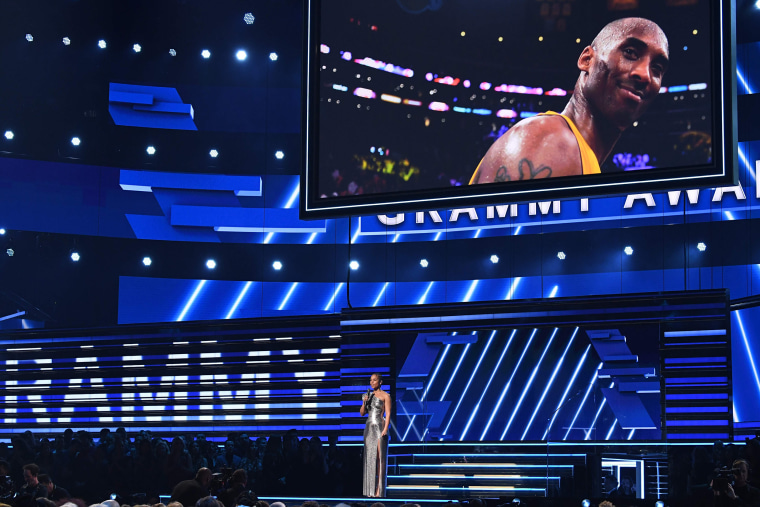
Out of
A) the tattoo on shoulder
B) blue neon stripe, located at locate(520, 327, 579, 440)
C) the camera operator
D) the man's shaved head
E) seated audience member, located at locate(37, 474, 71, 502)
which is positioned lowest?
seated audience member, located at locate(37, 474, 71, 502)

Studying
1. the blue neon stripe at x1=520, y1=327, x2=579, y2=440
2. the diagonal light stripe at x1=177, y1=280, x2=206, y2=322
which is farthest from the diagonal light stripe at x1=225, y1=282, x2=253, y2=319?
the blue neon stripe at x1=520, y1=327, x2=579, y2=440

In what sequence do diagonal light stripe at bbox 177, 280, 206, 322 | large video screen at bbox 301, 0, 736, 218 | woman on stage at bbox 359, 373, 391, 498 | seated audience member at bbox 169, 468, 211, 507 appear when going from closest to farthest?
seated audience member at bbox 169, 468, 211, 507, large video screen at bbox 301, 0, 736, 218, woman on stage at bbox 359, 373, 391, 498, diagonal light stripe at bbox 177, 280, 206, 322

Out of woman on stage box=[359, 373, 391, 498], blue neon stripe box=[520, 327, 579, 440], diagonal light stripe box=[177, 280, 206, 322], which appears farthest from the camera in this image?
diagonal light stripe box=[177, 280, 206, 322]

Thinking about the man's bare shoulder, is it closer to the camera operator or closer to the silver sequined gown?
the silver sequined gown

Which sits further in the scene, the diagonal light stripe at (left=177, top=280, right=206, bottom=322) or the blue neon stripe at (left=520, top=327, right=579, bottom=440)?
the diagonal light stripe at (left=177, top=280, right=206, bottom=322)

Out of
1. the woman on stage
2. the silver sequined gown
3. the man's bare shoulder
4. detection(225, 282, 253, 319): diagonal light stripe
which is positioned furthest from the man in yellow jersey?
detection(225, 282, 253, 319): diagonal light stripe

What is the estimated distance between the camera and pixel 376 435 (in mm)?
10898

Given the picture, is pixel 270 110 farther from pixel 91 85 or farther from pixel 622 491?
pixel 622 491

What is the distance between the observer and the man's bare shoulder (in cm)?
1028

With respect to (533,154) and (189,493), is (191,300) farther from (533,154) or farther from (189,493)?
(189,493)

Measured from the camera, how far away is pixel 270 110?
1712 cm

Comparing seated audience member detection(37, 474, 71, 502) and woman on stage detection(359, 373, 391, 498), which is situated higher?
woman on stage detection(359, 373, 391, 498)

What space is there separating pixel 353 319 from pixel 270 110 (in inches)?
210

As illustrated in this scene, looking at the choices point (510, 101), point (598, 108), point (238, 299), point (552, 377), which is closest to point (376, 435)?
point (552, 377)
